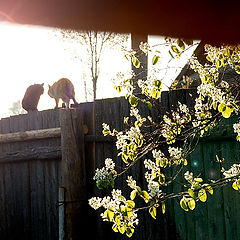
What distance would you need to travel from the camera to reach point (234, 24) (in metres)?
0.98

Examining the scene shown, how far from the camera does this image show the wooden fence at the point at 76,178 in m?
3.22

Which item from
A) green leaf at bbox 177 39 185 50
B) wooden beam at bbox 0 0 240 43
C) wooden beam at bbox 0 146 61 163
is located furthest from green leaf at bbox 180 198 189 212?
wooden beam at bbox 0 146 61 163

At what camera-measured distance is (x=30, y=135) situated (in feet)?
16.0

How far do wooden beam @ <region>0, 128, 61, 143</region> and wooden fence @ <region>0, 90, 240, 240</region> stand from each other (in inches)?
0.5

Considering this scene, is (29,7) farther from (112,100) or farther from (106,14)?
(112,100)

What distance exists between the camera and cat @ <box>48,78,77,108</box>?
594cm

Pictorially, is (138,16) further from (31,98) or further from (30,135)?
(31,98)

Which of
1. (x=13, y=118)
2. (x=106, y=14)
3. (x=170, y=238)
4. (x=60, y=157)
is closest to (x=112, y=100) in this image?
(x=60, y=157)

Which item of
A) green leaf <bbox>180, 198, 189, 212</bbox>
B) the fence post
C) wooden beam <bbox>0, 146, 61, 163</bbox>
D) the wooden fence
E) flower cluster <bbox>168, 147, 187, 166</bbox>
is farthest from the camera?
wooden beam <bbox>0, 146, 61, 163</bbox>

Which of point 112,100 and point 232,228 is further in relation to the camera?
point 112,100

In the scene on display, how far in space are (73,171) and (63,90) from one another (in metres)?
2.20

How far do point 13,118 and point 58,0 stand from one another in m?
4.56

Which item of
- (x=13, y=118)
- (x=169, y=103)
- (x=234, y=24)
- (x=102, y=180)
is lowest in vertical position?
(x=102, y=180)

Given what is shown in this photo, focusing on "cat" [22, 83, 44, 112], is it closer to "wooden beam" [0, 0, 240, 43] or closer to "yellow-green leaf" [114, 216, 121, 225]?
"yellow-green leaf" [114, 216, 121, 225]
